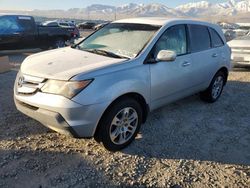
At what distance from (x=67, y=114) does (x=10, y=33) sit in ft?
31.3

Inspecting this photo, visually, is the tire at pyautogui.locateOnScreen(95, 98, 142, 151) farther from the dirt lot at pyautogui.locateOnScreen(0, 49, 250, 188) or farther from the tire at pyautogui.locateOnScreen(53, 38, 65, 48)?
the tire at pyautogui.locateOnScreen(53, 38, 65, 48)

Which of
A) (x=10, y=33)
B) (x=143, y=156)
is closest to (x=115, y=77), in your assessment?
(x=143, y=156)

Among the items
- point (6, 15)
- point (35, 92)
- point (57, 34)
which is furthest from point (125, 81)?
point (57, 34)

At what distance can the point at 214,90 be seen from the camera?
6.40 m

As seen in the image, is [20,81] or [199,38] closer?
[20,81]

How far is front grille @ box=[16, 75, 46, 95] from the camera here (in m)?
3.80

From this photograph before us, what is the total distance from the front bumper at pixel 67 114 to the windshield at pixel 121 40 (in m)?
1.12

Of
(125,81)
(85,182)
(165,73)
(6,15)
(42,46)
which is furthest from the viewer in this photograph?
(42,46)

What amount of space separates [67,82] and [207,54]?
3.10m

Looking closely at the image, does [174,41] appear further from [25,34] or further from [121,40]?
[25,34]

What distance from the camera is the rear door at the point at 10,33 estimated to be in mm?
11836

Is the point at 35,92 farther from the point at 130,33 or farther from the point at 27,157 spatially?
the point at 130,33

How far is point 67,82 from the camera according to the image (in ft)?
11.9

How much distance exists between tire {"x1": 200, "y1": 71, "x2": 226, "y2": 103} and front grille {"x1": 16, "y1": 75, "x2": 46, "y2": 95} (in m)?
3.58
